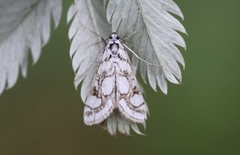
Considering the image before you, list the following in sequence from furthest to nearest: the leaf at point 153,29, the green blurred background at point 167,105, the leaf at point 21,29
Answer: the green blurred background at point 167,105
the leaf at point 21,29
the leaf at point 153,29

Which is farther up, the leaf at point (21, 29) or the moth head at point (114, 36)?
the leaf at point (21, 29)

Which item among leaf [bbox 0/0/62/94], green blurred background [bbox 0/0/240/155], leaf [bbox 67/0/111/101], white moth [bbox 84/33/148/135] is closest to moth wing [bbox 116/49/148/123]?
white moth [bbox 84/33/148/135]

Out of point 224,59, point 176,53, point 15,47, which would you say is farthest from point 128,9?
point 224,59

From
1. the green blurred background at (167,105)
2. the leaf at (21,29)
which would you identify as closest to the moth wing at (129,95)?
the leaf at (21,29)

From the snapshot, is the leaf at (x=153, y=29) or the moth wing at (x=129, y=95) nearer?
the leaf at (x=153, y=29)

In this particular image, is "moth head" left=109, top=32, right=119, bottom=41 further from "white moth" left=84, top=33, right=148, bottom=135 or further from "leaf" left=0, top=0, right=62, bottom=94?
"leaf" left=0, top=0, right=62, bottom=94

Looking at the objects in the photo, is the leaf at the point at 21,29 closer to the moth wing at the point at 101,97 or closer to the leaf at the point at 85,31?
the leaf at the point at 85,31

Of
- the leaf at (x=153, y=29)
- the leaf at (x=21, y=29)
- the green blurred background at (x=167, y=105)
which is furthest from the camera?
the green blurred background at (x=167, y=105)
